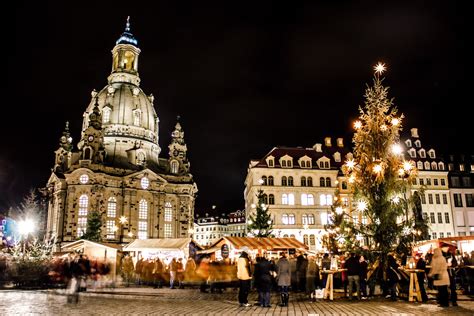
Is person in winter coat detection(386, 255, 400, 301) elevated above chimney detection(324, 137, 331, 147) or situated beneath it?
situated beneath

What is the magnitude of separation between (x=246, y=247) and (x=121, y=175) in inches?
2082

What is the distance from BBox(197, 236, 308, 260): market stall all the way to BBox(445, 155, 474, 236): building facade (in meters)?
46.6

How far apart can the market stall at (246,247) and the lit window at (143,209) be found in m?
47.1

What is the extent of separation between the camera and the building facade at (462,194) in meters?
68.0

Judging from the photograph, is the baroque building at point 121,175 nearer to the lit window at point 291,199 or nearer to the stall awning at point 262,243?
the lit window at point 291,199

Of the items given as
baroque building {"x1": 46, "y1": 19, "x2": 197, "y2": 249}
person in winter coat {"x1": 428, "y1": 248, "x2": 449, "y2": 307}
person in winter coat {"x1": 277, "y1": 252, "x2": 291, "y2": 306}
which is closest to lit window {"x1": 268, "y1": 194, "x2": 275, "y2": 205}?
baroque building {"x1": 46, "y1": 19, "x2": 197, "y2": 249}

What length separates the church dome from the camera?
82.9 metres

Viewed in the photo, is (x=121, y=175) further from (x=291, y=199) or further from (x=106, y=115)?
(x=291, y=199)

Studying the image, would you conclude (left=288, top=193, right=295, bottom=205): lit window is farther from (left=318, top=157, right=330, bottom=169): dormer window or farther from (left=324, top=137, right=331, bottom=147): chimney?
(left=324, top=137, right=331, bottom=147): chimney

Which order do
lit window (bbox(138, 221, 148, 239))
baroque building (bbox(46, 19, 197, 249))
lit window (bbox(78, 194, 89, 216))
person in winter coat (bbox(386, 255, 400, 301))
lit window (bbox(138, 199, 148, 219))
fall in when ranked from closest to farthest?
person in winter coat (bbox(386, 255, 400, 301)) → lit window (bbox(78, 194, 89, 216)) → baroque building (bbox(46, 19, 197, 249)) → lit window (bbox(138, 221, 148, 239)) → lit window (bbox(138, 199, 148, 219))

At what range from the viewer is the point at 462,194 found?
69.6 metres

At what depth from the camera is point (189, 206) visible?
85.1 meters

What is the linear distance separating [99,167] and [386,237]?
63845mm

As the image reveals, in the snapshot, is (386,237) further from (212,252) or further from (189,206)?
(189,206)
